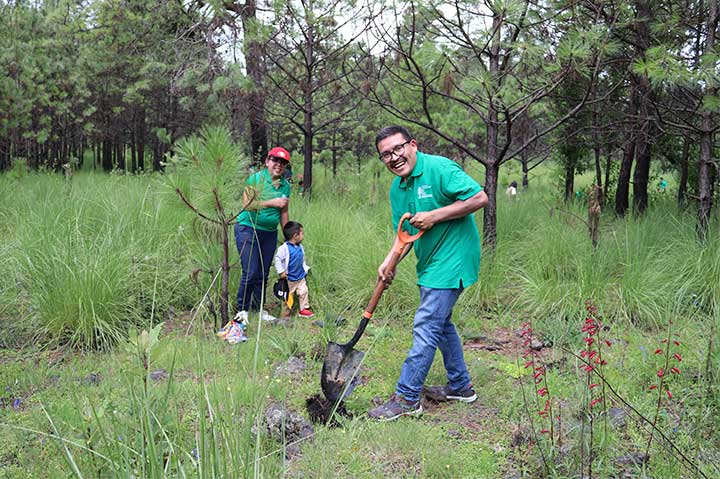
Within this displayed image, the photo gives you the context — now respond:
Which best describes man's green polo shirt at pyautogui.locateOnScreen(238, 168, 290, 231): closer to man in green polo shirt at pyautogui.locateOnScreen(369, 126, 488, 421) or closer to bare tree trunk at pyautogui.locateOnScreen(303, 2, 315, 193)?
man in green polo shirt at pyautogui.locateOnScreen(369, 126, 488, 421)

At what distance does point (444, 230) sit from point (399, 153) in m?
0.45

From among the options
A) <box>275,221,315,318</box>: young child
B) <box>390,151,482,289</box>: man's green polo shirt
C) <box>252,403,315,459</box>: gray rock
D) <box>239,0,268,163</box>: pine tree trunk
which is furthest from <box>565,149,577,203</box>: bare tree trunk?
<box>252,403,315,459</box>: gray rock

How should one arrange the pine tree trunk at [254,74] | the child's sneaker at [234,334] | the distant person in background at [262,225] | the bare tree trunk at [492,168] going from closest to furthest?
1. the child's sneaker at [234,334]
2. the distant person in background at [262,225]
3. the bare tree trunk at [492,168]
4. the pine tree trunk at [254,74]

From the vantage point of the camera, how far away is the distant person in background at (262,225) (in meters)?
4.46

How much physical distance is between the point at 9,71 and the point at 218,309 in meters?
8.39

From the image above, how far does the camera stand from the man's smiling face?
9.82 ft

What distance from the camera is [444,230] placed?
9.95 feet

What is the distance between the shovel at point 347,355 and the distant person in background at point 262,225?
1277mm

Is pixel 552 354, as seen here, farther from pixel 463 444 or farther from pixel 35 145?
pixel 35 145

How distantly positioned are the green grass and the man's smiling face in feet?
3.71

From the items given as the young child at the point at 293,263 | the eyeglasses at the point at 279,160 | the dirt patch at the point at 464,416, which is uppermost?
the eyeglasses at the point at 279,160

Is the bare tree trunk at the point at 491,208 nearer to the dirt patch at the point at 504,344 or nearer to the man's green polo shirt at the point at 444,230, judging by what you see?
the dirt patch at the point at 504,344

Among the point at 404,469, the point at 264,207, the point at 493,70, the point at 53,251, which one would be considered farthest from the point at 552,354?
the point at 53,251

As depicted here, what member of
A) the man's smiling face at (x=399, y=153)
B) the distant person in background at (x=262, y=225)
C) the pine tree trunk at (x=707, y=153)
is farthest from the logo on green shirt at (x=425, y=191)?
the pine tree trunk at (x=707, y=153)
